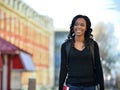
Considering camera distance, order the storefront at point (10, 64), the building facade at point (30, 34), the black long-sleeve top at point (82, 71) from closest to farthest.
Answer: the black long-sleeve top at point (82, 71) < the storefront at point (10, 64) < the building facade at point (30, 34)

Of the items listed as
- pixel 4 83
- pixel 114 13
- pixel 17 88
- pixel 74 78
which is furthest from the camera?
pixel 114 13

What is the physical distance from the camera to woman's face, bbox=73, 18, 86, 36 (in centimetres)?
352

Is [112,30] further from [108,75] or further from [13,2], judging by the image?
[13,2]

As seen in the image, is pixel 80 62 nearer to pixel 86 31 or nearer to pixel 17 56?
pixel 86 31

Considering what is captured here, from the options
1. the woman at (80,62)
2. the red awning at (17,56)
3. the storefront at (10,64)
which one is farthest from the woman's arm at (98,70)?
the red awning at (17,56)

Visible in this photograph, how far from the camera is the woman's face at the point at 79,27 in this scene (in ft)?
11.5

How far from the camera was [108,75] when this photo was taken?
2892 cm

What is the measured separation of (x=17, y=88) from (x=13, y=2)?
5.02 meters

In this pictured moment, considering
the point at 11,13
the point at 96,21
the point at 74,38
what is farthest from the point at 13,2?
the point at 74,38

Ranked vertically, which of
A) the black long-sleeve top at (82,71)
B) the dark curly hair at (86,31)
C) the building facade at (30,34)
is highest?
the building facade at (30,34)

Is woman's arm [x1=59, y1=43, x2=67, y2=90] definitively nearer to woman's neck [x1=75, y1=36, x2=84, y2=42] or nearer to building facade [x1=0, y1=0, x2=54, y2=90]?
woman's neck [x1=75, y1=36, x2=84, y2=42]

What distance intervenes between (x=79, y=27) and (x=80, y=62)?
229 mm

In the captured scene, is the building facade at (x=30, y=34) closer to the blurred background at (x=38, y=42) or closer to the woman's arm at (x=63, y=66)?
the blurred background at (x=38, y=42)

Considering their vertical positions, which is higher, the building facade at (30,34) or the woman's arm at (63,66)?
the building facade at (30,34)
